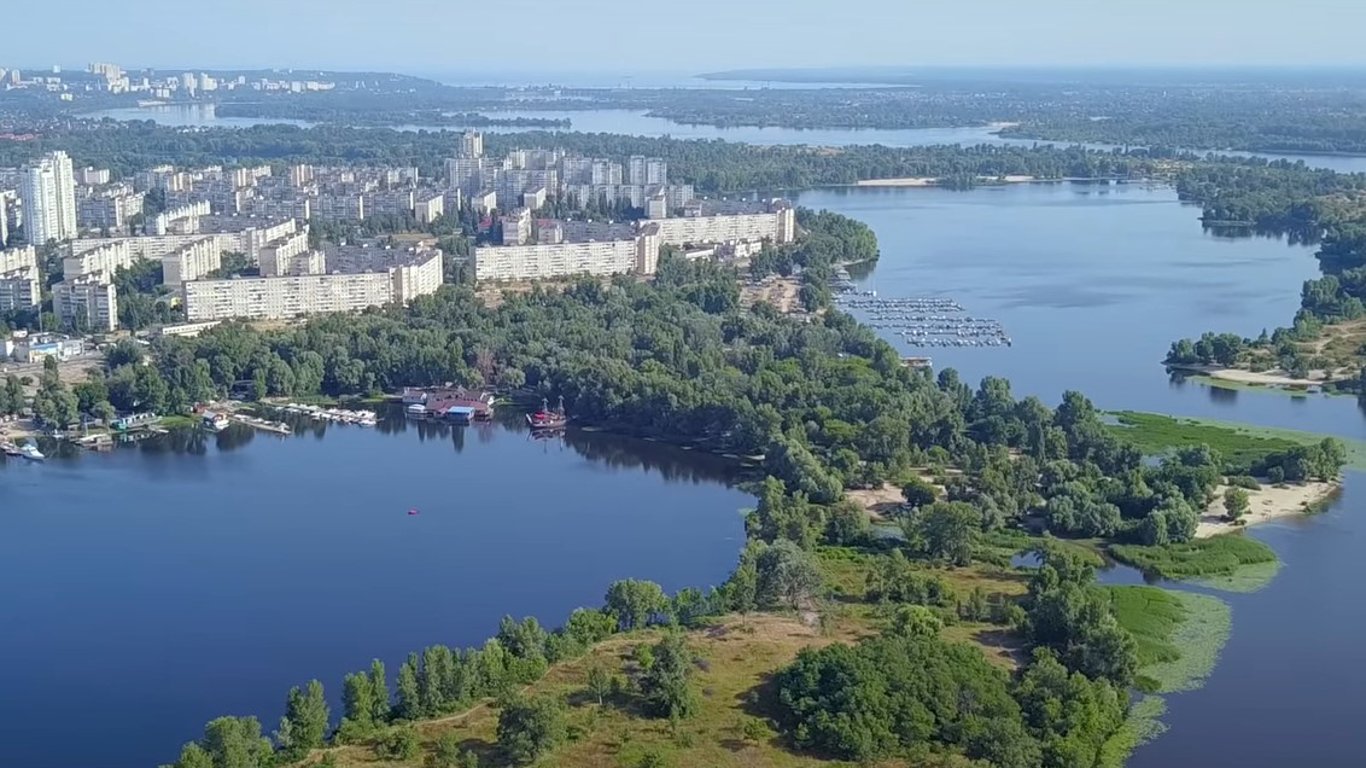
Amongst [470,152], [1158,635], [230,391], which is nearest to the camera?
[1158,635]

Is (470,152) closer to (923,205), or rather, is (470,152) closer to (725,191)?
(725,191)

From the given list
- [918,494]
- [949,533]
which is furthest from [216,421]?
[949,533]

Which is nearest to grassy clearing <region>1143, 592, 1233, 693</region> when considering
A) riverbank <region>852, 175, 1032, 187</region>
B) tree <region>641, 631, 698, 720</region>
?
tree <region>641, 631, 698, 720</region>

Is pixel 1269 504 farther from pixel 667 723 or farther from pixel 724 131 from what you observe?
pixel 724 131

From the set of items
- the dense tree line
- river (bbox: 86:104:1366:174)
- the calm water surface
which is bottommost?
the calm water surface

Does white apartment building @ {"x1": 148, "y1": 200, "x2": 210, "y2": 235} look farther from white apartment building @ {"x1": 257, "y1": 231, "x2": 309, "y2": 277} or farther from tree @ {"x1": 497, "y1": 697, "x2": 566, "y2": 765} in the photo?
tree @ {"x1": 497, "y1": 697, "x2": 566, "y2": 765}

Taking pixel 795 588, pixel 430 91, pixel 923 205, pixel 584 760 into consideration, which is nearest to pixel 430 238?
pixel 923 205

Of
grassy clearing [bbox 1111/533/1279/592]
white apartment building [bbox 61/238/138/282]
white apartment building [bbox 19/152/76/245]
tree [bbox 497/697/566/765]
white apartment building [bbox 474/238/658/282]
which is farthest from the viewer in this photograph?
white apartment building [bbox 19/152/76/245]
